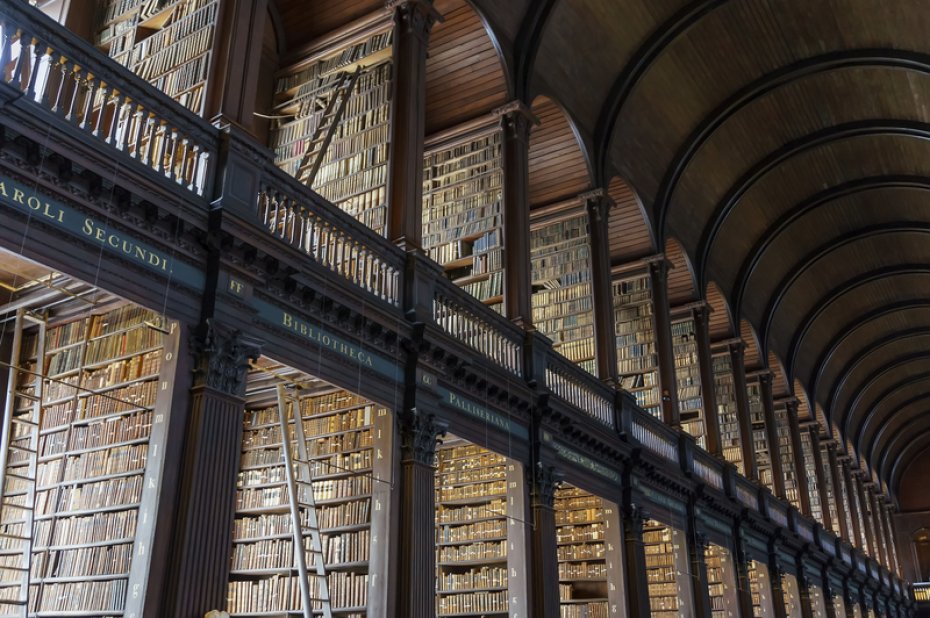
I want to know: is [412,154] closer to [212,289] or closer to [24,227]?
[212,289]

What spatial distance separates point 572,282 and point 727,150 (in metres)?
4.91

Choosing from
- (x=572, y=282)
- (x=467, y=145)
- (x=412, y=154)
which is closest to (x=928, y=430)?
(x=572, y=282)

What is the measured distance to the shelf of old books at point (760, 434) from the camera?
17547mm

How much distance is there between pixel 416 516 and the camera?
21.9 ft

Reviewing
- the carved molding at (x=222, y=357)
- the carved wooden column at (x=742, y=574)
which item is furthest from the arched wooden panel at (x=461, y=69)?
the carved wooden column at (x=742, y=574)

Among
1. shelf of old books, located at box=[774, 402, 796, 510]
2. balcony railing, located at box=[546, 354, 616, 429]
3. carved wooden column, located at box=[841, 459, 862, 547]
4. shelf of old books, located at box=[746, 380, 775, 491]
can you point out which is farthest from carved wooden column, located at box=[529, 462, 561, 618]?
carved wooden column, located at box=[841, 459, 862, 547]

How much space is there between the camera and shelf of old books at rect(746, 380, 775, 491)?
1755 centimetres

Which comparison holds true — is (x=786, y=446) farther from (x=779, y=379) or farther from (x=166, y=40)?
(x=166, y=40)

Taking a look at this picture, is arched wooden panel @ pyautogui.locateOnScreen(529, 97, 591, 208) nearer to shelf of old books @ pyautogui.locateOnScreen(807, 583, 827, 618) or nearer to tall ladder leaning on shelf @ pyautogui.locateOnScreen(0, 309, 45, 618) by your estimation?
tall ladder leaning on shelf @ pyautogui.locateOnScreen(0, 309, 45, 618)

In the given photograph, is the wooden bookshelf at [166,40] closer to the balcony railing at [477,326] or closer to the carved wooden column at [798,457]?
the balcony railing at [477,326]

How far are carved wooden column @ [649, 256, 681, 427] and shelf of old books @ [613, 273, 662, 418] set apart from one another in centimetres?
10

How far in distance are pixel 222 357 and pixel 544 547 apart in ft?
13.8

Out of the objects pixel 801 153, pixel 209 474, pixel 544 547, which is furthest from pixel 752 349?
pixel 209 474

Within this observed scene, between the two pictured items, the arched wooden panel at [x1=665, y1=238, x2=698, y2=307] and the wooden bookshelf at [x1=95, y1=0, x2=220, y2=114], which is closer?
the wooden bookshelf at [x1=95, y1=0, x2=220, y2=114]
